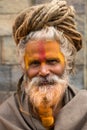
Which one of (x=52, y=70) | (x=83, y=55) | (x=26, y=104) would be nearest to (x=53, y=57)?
(x=52, y=70)

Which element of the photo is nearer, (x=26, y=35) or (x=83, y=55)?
(x=26, y=35)

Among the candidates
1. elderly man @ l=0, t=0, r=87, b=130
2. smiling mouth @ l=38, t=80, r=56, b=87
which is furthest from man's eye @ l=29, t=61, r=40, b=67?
smiling mouth @ l=38, t=80, r=56, b=87

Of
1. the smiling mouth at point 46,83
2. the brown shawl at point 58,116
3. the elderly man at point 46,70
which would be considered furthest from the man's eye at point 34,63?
the brown shawl at point 58,116

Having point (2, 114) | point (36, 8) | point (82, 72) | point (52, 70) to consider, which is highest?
point (36, 8)

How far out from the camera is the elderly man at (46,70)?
4.02 m

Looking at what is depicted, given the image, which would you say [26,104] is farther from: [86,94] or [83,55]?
[83,55]

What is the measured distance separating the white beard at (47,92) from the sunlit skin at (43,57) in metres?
0.04

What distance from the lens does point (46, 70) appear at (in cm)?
396

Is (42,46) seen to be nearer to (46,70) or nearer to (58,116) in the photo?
(46,70)

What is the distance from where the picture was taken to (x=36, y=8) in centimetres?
406

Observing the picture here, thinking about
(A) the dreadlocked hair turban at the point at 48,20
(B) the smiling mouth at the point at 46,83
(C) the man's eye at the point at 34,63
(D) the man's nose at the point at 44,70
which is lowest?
(B) the smiling mouth at the point at 46,83

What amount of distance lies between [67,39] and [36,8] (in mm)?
265

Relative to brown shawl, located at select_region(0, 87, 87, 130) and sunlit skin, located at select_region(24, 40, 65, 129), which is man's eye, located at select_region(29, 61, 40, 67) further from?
brown shawl, located at select_region(0, 87, 87, 130)

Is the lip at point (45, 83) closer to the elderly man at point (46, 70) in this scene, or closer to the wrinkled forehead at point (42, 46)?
the elderly man at point (46, 70)
